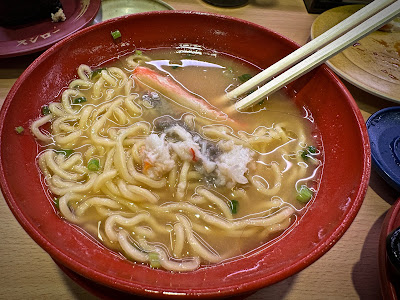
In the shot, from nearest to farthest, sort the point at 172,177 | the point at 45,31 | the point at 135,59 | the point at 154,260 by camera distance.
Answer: the point at 154,260
the point at 172,177
the point at 135,59
the point at 45,31

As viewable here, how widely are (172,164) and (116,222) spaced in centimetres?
39

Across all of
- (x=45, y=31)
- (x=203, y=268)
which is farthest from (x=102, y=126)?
(x=45, y=31)

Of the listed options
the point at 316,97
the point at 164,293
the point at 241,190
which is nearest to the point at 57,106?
the point at 241,190

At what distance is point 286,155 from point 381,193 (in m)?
0.76

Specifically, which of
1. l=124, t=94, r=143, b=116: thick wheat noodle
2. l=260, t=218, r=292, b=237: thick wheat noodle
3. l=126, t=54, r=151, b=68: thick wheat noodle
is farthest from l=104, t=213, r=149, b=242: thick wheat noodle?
l=126, t=54, r=151, b=68: thick wheat noodle

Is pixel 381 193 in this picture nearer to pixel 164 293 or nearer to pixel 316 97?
pixel 316 97

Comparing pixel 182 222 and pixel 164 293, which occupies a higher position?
pixel 164 293

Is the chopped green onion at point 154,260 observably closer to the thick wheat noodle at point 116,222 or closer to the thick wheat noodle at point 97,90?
the thick wheat noodle at point 116,222

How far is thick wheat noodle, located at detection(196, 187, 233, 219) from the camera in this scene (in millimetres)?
1630

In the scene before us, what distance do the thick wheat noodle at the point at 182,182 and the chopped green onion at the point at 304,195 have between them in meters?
0.59

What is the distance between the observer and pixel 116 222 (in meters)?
1.53

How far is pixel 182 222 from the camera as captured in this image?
1.58 m

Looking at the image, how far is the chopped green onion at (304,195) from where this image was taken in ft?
5.56

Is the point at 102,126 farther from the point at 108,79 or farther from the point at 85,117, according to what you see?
the point at 108,79
